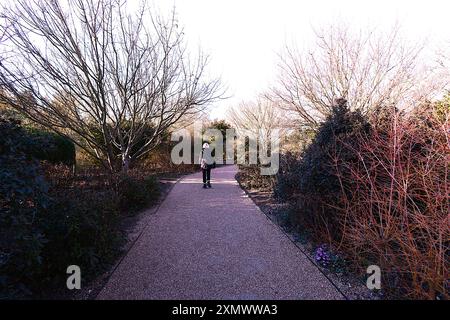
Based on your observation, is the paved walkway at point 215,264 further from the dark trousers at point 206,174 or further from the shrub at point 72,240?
the dark trousers at point 206,174

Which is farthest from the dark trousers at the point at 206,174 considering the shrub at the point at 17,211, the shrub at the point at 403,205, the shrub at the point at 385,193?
the shrub at the point at 17,211

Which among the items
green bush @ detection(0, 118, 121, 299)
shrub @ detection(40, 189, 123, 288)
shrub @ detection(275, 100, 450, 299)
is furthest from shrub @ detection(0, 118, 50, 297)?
shrub @ detection(275, 100, 450, 299)

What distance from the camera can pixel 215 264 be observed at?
3324 mm

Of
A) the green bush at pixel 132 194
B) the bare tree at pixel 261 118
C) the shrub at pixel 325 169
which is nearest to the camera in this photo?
the shrub at pixel 325 169

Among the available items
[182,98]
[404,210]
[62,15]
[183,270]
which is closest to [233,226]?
[183,270]

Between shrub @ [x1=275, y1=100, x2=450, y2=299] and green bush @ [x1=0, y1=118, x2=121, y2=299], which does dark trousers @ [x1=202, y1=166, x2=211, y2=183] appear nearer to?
shrub @ [x1=275, y1=100, x2=450, y2=299]

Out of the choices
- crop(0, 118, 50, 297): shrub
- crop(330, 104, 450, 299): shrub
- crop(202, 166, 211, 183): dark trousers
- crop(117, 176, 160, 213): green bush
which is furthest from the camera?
crop(202, 166, 211, 183): dark trousers

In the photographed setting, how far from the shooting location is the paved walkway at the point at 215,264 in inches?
107

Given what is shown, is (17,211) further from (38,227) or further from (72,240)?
(72,240)

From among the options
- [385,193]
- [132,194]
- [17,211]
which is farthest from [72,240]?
[385,193]

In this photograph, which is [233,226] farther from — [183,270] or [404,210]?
[404,210]

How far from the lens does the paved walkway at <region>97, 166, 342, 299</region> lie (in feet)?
8.95

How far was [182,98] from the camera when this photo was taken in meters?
8.06
